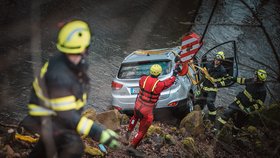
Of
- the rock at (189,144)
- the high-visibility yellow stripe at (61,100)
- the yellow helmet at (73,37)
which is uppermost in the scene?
the yellow helmet at (73,37)

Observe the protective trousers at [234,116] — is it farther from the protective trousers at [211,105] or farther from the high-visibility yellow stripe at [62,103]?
the high-visibility yellow stripe at [62,103]

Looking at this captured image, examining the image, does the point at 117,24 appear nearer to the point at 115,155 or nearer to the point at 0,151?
the point at 115,155

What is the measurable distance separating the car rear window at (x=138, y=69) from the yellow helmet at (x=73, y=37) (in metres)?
4.87

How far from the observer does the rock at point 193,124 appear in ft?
25.9

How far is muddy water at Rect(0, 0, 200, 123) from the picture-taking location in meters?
9.23

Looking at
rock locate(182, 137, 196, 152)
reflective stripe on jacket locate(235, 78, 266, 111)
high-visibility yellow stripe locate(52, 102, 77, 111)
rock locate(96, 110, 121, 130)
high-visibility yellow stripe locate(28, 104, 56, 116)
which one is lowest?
rock locate(182, 137, 196, 152)

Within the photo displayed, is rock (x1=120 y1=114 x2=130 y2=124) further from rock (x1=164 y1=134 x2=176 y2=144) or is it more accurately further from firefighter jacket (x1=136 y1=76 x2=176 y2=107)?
firefighter jacket (x1=136 y1=76 x2=176 y2=107)

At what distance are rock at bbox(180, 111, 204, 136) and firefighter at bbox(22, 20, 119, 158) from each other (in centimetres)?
468

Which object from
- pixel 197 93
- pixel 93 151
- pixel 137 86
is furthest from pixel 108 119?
pixel 197 93

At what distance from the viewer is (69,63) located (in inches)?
129

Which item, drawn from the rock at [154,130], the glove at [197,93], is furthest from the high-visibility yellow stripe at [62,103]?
the glove at [197,93]

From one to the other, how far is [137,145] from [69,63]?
3588mm

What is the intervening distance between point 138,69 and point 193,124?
6.09 feet

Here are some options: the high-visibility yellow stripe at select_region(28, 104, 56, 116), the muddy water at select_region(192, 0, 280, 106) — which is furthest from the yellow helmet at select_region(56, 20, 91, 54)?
the muddy water at select_region(192, 0, 280, 106)
